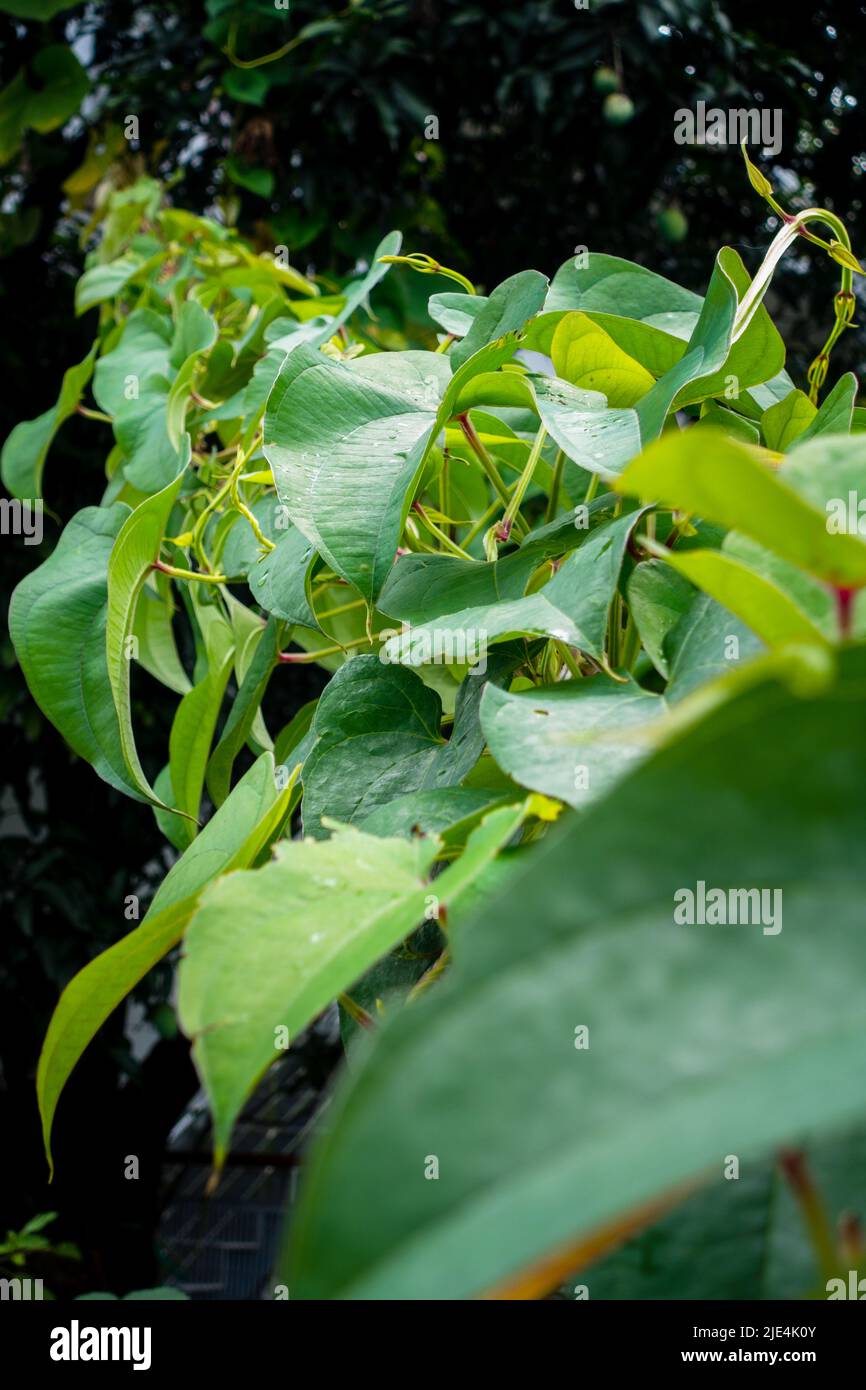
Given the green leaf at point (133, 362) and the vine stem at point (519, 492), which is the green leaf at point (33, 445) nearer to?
the green leaf at point (133, 362)

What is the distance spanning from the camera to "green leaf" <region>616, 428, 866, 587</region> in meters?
0.11

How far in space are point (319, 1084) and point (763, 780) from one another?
5.12 ft

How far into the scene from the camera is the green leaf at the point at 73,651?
331 millimetres

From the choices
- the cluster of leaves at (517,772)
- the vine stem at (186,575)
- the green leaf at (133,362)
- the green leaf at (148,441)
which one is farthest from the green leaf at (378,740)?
the green leaf at (133,362)

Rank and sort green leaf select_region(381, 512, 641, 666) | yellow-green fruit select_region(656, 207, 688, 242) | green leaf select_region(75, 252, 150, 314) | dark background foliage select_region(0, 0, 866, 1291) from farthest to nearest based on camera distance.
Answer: yellow-green fruit select_region(656, 207, 688, 242)
dark background foliage select_region(0, 0, 866, 1291)
green leaf select_region(75, 252, 150, 314)
green leaf select_region(381, 512, 641, 666)

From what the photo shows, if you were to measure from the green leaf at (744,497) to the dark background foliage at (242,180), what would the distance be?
49.4 inches

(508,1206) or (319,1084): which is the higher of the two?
(508,1206)

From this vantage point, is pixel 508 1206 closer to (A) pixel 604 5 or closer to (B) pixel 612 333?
(B) pixel 612 333

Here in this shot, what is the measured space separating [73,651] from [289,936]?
0.73ft

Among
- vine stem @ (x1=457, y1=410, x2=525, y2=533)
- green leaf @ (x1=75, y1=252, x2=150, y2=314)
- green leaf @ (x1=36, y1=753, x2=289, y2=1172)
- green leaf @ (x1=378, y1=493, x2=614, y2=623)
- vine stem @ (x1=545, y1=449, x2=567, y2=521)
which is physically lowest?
green leaf @ (x1=36, y1=753, x2=289, y2=1172)

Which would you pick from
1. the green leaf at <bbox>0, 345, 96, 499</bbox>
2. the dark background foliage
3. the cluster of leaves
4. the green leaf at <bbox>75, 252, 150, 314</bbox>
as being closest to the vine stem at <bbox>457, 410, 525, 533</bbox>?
the cluster of leaves

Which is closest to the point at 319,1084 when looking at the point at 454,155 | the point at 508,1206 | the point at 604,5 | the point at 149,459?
the point at 149,459

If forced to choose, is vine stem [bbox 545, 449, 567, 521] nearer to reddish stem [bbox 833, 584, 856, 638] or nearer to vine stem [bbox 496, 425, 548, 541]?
vine stem [bbox 496, 425, 548, 541]

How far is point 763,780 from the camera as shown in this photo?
97 millimetres
